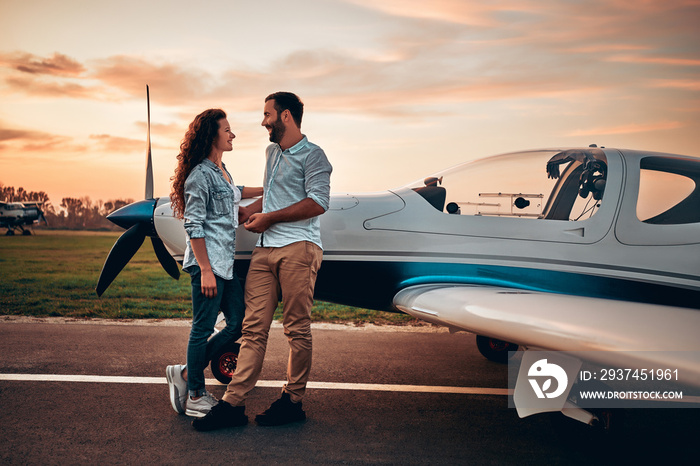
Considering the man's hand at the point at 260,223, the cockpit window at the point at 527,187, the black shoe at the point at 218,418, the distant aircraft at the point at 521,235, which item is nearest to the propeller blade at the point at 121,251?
the distant aircraft at the point at 521,235

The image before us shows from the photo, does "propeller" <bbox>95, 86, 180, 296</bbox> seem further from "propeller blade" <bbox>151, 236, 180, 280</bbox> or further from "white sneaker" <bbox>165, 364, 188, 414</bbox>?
"white sneaker" <bbox>165, 364, 188, 414</bbox>

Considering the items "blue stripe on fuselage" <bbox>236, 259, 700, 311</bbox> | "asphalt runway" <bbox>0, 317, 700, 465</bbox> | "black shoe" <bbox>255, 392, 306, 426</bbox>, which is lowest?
"asphalt runway" <bbox>0, 317, 700, 465</bbox>

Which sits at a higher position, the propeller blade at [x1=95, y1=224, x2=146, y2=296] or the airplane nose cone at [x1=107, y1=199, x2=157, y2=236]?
the airplane nose cone at [x1=107, y1=199, x2=157, y2=236]

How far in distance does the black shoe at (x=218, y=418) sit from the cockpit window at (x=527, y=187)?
191 cm

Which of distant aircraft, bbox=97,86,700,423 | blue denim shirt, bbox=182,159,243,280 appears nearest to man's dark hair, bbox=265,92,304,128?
blue denim shirt, bbox=182,159,243,280

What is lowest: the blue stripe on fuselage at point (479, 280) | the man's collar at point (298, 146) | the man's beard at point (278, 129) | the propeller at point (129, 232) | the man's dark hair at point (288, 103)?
the blue stripe on fuselage at point (479, 280)

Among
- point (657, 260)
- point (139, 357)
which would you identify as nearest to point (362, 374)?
point (139, 357)

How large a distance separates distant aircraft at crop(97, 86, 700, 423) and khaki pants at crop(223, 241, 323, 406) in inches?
19.8

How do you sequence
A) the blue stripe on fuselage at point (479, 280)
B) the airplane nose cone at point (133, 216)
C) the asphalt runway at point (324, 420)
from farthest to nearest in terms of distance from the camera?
the airplane nose cone at point (133, 216), the blue stripe on fuselage at point (479, 280), the asphalt runway at point (324, 420)

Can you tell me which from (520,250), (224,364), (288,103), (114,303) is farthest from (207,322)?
(114,303)

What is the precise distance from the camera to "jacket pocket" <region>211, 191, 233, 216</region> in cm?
304

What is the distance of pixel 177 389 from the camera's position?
3.26 metres

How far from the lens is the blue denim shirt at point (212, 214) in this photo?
2.94m

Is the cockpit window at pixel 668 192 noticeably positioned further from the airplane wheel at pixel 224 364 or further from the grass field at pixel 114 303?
the grass field at pixel 114 303
